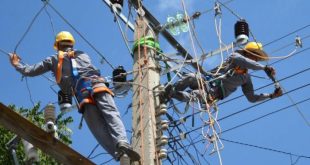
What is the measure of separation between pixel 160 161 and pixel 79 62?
1.32 meters

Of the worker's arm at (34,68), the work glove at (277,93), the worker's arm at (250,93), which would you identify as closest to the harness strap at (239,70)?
the worker's arm at (250,93)

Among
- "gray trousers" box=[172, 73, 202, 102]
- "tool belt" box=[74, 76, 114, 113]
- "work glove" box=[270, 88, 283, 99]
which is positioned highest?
"work glove" box=[270, 88, 283, 99]

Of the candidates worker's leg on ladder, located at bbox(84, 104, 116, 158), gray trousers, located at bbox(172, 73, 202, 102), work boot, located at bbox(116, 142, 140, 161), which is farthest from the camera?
gray trousers, located at bbox(172, 73, 202, 102)

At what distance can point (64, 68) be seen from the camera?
7.68m

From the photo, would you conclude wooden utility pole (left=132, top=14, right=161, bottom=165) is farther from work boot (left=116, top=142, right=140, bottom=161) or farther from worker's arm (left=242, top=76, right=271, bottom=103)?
worker's arm (left=242, top=76, right=271, bottom=103)

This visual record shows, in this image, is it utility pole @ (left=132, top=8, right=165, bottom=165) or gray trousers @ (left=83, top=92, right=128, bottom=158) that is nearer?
gray trousers @ (left=83, top=92, right=128, bottom=158)

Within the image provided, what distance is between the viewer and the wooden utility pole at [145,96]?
7625 millimetres

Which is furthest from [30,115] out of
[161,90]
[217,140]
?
[217,140]

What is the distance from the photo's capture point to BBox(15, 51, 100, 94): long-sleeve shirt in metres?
7.61

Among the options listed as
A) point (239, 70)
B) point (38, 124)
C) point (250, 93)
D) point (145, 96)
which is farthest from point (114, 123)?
point (38, 124)

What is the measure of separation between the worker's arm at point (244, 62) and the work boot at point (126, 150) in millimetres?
2850

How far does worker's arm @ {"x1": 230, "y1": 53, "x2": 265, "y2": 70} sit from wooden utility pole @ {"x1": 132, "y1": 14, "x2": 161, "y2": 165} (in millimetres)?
1032

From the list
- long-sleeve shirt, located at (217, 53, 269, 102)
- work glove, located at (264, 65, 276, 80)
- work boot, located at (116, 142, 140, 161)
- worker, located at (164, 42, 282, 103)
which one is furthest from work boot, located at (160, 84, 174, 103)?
work boot, located at (116, 142, 140, 161)

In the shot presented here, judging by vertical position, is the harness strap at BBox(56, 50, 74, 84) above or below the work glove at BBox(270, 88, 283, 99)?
below
